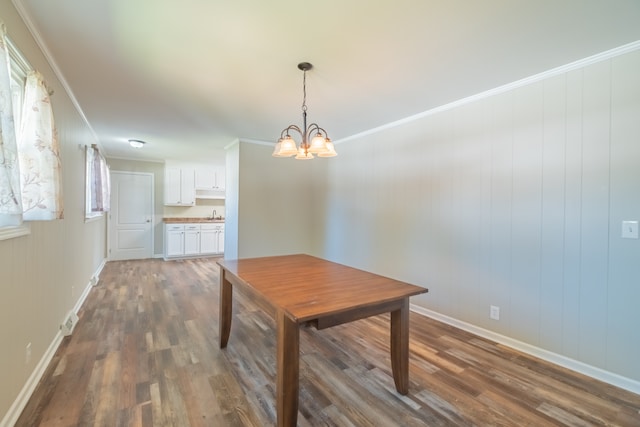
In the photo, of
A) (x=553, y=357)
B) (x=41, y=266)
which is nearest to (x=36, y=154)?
(x=41, y=266)

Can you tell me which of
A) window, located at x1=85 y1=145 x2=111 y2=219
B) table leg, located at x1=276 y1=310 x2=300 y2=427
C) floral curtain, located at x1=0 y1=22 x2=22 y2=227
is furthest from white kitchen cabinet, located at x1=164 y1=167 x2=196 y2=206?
table leg, located at x1=276 y1=310 x2=300 y2=427

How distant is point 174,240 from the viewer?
21.2 ft

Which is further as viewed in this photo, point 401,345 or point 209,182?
point 209,182

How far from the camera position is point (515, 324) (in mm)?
2506

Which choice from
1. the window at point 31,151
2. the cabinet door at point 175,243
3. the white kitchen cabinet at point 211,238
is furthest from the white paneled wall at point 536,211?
the cabinet door at point 175,243

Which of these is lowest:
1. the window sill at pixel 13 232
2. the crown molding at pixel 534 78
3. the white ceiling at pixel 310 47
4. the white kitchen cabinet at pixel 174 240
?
the white kitchen cabinet at pixel 174 240

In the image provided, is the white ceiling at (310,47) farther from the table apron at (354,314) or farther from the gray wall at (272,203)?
the table apron at (354,314)

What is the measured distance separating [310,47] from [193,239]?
5.83 metres

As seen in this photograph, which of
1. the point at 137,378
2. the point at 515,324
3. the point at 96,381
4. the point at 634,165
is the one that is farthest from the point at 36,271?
the point at 634,165

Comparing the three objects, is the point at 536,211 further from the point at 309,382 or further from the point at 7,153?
the point at 7,153

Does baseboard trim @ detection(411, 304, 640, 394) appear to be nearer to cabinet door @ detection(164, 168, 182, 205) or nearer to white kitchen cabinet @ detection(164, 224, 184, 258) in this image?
white kitchen cabinet @ detection(164, 224, 184, 258)

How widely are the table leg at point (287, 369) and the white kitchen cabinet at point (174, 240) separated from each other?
5934 mm

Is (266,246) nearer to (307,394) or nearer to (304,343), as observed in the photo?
(304,343)

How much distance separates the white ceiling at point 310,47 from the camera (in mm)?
1636
